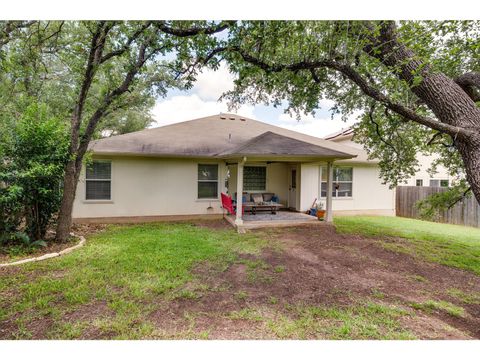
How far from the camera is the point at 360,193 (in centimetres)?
1230

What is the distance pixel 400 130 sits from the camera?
803cm

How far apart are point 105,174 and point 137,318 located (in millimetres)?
7488

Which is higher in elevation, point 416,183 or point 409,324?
point 416,183

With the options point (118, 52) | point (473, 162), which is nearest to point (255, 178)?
point (118, 52)

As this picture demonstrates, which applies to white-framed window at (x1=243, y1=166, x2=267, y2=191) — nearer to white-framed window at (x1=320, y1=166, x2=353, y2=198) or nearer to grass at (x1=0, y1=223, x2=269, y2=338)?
white-framed window at (x1=320, y1=166, x2=353, y2=198)

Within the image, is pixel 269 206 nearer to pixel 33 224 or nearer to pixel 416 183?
pixel 33 224

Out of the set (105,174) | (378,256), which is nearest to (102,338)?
(378,256)

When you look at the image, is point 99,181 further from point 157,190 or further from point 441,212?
point 441,212

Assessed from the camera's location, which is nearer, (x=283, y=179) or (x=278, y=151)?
(x=278, y=151)

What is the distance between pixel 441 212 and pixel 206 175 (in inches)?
423

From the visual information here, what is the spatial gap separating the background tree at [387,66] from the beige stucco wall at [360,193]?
14.3ft

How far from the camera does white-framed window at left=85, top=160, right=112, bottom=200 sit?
9.05 m

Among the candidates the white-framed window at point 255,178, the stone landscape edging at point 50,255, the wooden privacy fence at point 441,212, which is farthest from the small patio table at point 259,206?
the stone landscape edging at point 50,255

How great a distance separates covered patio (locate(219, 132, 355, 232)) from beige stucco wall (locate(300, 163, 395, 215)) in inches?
1.9
